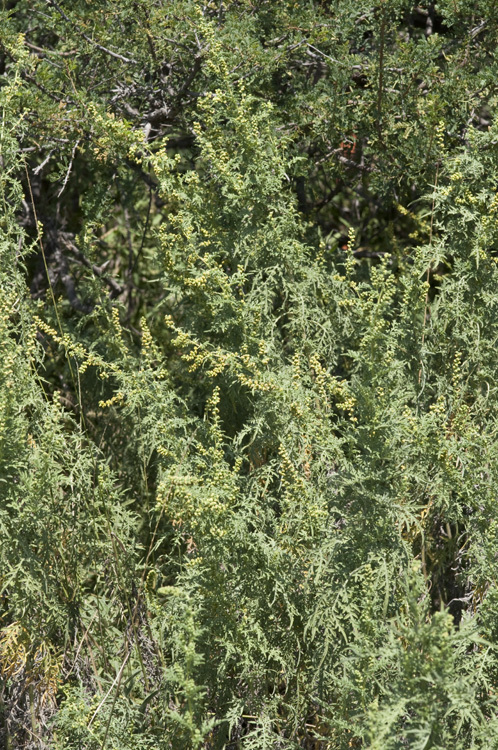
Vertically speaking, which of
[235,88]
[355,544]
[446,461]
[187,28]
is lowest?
[355,544]

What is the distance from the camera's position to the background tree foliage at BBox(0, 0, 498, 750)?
7.54 feet

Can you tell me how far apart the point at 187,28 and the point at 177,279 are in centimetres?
94

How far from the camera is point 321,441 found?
2.46 m

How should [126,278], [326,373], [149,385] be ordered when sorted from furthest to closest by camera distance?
[126,278] < [149,385] < [326,373]

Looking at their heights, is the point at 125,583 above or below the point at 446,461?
below

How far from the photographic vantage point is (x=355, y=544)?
233cm

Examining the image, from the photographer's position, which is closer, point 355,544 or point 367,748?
point 367,748

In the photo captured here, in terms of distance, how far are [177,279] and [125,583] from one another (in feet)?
3.28

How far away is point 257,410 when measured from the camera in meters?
2.69

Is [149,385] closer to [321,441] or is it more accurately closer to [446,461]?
[321,441]

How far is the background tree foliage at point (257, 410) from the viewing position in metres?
2.30

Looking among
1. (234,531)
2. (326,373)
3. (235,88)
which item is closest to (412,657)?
(234,531)

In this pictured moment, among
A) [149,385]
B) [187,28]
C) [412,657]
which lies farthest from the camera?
[187,28]

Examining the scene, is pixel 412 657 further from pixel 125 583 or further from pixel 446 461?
pixel 125 583
